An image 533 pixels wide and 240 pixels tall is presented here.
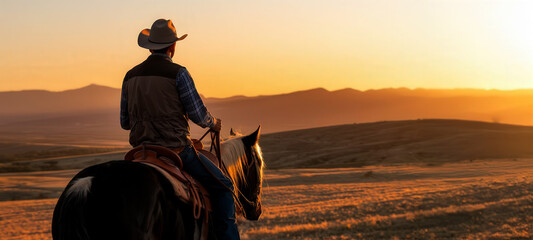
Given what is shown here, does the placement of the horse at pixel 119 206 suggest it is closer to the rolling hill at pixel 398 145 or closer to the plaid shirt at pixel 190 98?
the plaid shirt at pixel 190 98

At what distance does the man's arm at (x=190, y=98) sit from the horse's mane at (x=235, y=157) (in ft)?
3.05

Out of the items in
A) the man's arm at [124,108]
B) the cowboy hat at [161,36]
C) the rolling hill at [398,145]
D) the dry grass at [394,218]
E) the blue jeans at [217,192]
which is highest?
the cowboy hat at [161,36]

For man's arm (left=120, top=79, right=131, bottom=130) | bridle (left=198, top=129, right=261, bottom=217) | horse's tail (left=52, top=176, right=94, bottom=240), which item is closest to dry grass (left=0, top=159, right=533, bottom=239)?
bridle (left=198, top=129, right=261, bottom=217)

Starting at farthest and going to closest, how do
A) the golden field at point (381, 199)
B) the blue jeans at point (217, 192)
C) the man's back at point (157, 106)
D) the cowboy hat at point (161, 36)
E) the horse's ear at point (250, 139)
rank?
the golden field at point (381, 199), the horse's ear at point (250, 139), the cowboy hat at point (161, 36), the blue jeans at point (217, 192), the man's back at point (157, 106)

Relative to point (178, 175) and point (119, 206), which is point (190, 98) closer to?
point (178, 175)

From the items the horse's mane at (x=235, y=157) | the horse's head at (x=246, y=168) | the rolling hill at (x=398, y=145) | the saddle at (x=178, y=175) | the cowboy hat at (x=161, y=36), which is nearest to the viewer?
the saddle at (x=178, y=175)

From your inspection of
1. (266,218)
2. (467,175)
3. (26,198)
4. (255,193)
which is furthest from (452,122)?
(255,193)

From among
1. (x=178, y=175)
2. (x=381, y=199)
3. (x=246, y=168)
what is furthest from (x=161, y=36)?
(x=381, y=199)

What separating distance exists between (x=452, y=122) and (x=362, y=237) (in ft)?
339

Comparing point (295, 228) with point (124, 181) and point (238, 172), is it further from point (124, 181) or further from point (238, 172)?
point (124, 181)

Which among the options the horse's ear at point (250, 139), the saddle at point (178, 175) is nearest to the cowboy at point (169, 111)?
the saddle at point (178, 175)

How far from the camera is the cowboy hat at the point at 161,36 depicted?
517 centimetres

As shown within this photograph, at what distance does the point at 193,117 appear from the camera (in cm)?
504

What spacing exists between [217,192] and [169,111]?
976 millimetres
